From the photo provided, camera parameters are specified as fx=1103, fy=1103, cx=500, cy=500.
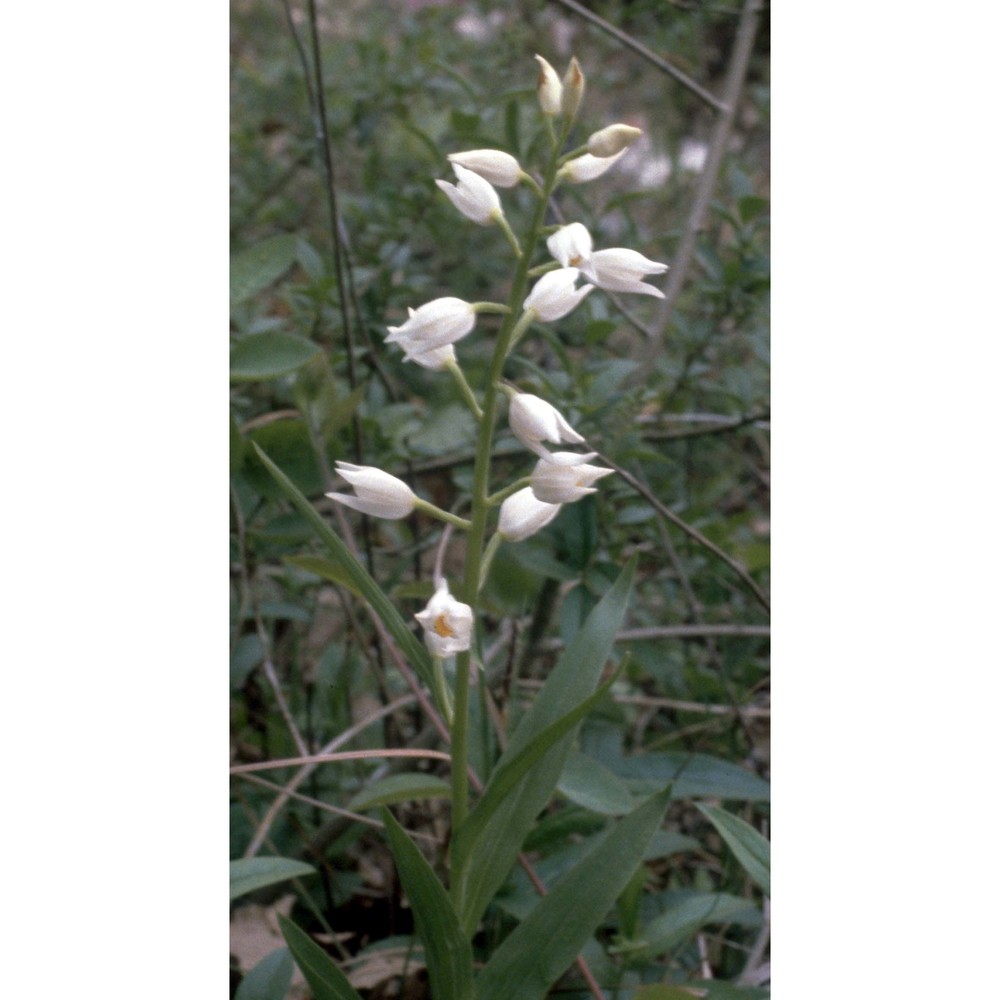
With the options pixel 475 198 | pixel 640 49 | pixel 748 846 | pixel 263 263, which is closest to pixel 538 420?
pixel 475 198

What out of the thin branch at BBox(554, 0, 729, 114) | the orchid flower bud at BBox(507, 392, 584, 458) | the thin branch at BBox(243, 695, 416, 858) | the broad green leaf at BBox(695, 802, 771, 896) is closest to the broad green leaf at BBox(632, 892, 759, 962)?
the broad green leaf at BBox(695, 802, 771, 896)

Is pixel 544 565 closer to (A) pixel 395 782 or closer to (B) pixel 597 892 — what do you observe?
(A) pixel 395 782

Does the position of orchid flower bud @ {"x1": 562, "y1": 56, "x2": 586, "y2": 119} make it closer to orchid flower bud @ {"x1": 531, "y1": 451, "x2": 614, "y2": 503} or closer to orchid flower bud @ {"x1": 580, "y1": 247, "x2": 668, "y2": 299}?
orchid flower bud @ {"x1": 580, "y1": 247, "x2": 668, "y2": 299}

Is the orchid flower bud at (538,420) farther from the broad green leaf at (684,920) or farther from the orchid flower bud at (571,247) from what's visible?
the broad green leaf at (684,920)

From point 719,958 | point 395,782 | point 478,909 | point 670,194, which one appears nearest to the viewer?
point 478,909

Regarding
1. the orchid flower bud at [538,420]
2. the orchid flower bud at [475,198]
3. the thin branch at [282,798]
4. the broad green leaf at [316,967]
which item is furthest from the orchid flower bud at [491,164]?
the thin branch at [282,798]

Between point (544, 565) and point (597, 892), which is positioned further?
point (544, 565)
